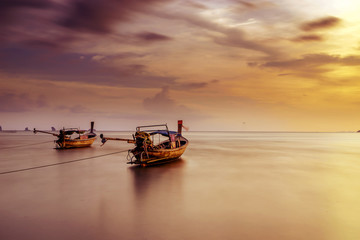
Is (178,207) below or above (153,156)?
below

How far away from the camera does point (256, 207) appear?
459 inches

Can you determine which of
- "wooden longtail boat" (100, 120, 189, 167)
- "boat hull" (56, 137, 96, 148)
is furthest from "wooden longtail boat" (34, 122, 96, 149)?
"wooden longtail boat" (100, 120, 189, 167)

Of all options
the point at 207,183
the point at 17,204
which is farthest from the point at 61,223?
the point at 207,183

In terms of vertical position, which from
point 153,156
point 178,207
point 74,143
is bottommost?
point 178,207

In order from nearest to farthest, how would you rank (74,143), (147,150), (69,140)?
(147,150)
(69,140)
(74,143)

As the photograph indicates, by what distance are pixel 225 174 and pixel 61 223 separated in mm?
14229

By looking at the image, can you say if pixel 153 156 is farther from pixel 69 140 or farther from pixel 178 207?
pixel 69 140

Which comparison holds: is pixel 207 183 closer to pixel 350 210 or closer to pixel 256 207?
pixel 256 207

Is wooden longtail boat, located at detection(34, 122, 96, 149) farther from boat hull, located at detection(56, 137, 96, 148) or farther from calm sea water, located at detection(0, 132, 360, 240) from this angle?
calm sea water, located at detection(0, 132, 360, 240)

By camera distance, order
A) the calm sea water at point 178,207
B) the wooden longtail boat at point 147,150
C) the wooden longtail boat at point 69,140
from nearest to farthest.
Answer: the calm sea water at point 178,207
the wooden longtail boat at point 147,150
the wooden longtail boat at point 69,140

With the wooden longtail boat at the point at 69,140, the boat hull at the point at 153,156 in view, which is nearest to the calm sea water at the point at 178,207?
the boat hull at the point at 153,156

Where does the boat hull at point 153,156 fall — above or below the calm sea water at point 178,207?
above

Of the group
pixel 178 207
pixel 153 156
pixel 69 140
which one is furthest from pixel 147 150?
pixel 69 140

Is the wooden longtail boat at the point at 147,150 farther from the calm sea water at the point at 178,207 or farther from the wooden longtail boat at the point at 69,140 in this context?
the wooden longtail boat at the point at 69,140
